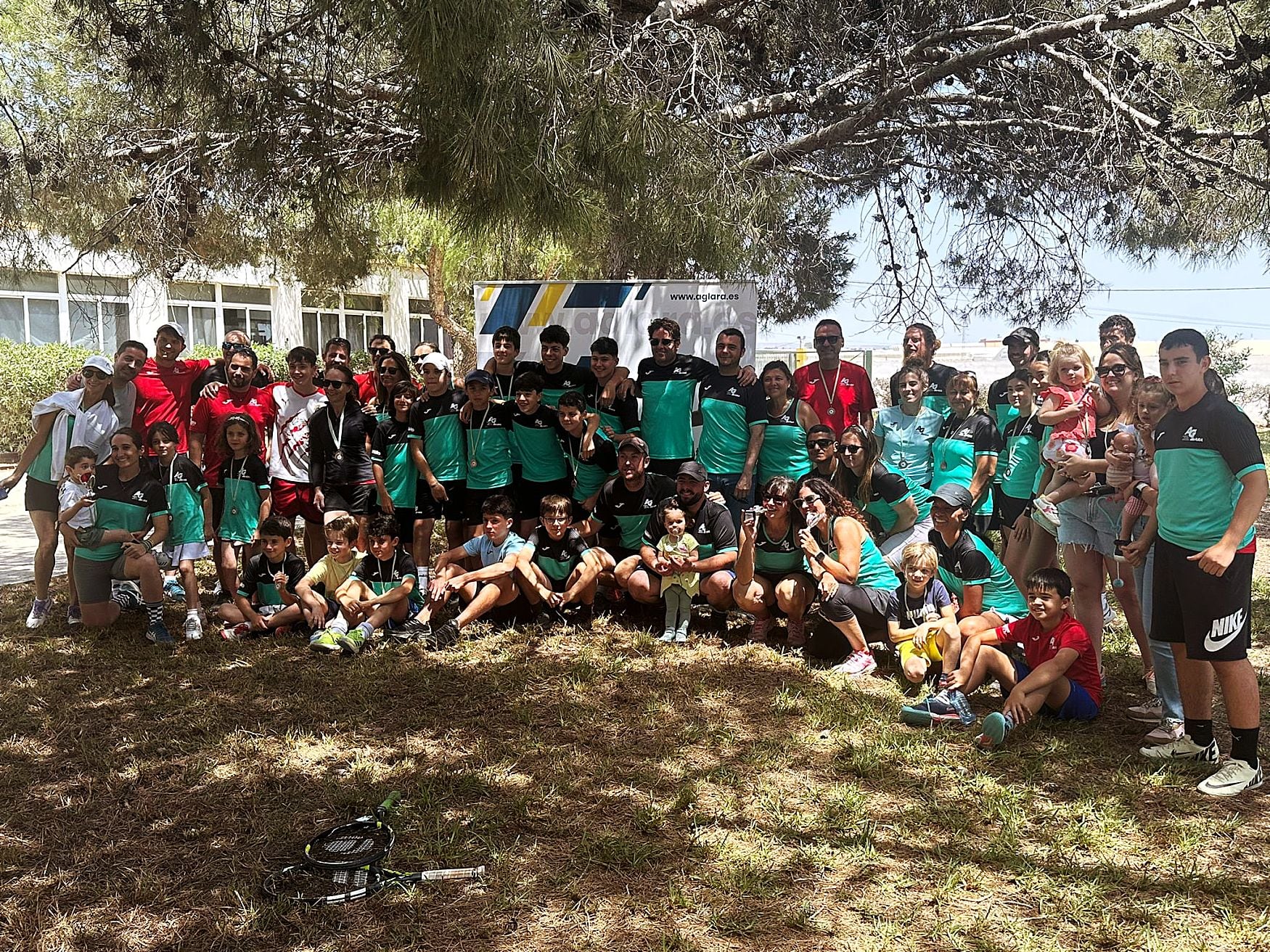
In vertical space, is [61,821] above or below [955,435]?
below

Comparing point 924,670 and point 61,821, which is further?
point 924,670

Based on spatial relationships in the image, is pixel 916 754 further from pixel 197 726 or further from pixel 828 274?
pixel 828 274

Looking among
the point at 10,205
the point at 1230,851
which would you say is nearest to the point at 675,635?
the point at 1230,851

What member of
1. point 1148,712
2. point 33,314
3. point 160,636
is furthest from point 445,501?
point 33,314

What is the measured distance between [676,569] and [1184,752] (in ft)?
8.60

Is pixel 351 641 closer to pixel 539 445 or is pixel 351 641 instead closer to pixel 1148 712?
pixel 539 445

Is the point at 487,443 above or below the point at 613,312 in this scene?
below

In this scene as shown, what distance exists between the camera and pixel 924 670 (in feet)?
16.0

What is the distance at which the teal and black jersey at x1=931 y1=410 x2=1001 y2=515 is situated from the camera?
5633 mm

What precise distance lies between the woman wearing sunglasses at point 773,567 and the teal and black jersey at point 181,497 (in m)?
3.17

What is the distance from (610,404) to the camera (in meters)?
6.19

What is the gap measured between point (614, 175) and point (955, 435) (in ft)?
8.91

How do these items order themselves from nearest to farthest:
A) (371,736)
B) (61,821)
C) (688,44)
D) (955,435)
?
1. (61,821)
2. (371,736)
3. (688,44)
4. (955,435)

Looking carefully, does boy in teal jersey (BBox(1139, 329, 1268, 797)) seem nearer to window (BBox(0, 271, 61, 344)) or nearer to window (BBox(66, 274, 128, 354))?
window (BBox(66, 274, 128, 354))
